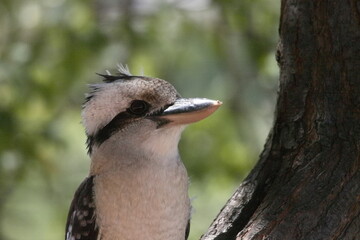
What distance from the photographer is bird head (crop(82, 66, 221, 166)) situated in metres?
4.04

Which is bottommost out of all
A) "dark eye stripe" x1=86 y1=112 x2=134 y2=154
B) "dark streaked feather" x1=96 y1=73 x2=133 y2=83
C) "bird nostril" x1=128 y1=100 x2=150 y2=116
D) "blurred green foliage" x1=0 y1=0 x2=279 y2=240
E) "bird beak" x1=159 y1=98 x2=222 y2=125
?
"bird beak" x1=159 y1=98 x2=222 y2=125

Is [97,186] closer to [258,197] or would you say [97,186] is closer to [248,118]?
[258,197]

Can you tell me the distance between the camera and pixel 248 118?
7.59 meters

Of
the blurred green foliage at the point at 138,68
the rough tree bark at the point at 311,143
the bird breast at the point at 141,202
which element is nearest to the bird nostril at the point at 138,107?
the bird breast at the point at 141,202

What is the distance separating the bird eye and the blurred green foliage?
2.44m

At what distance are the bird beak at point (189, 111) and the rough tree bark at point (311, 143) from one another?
390 millimetres

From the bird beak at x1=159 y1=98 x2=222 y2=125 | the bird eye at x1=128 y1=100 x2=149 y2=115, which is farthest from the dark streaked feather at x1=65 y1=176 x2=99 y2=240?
the bird beak at x1=159 y1=98 x2=222 y2=125

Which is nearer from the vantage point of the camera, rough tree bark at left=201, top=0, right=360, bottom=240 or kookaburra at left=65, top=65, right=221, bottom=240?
rough tree bark at left=201, top=0, right=360, bottom=240

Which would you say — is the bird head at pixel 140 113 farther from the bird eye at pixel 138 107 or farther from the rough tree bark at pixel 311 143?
the rough tree bark at pixel 311 143

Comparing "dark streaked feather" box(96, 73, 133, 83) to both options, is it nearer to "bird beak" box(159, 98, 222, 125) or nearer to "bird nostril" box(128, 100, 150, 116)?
"bird nostril" box(128, 100, 150, 116)

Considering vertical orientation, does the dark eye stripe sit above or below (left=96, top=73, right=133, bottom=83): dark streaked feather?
below

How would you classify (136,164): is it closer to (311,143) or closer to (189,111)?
(189,111)

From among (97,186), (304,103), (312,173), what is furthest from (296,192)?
(97,186)

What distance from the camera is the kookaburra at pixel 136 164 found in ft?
13.2
